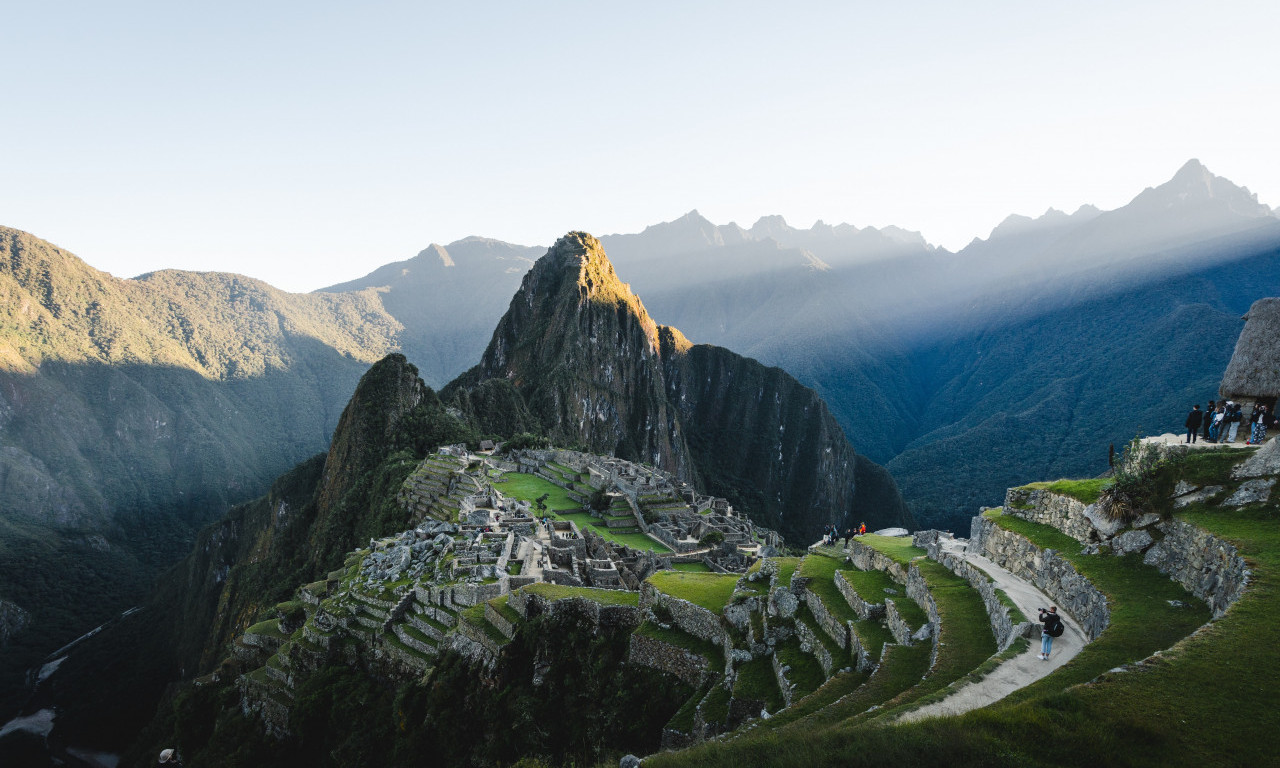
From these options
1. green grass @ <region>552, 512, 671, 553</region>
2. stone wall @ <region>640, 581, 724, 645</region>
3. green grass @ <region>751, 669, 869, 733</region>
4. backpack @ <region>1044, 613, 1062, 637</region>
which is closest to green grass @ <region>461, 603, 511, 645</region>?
stone wall @ <region>640, 581, 724, 645</region>

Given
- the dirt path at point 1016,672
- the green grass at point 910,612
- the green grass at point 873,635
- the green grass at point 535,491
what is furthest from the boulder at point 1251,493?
the green grass at point 535,491

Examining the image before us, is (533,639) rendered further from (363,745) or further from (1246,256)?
(1246,256)

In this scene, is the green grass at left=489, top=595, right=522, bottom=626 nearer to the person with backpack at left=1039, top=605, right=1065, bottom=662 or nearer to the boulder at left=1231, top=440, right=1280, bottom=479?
the person with backpack at left=1039, top=605, right=1065, bottom=662

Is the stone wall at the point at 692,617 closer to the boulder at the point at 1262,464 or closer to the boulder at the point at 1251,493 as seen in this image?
the boulder at the point at 1251,493

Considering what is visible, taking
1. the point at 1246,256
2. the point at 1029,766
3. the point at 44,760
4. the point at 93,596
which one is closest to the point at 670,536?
the point at 1029,766

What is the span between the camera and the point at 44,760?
73500 mm

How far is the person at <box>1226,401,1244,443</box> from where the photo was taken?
17.4m

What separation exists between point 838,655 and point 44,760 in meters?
102

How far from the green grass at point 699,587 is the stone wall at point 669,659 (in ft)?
5.68

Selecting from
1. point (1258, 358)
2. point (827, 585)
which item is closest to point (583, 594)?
point (827, 585)

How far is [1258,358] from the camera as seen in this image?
18.0 metres

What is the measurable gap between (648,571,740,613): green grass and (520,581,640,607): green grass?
1008 mm

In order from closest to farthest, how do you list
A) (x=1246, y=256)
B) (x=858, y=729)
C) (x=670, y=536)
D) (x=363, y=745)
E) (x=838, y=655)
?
(x=858, y=729)
(x=838, y=655)
(x=363, y=745)
(x=670, y=536)
(x=1246, y=256)

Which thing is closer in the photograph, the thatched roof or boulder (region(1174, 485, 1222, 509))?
boulder (region(1174, 485, 1222, 509))
